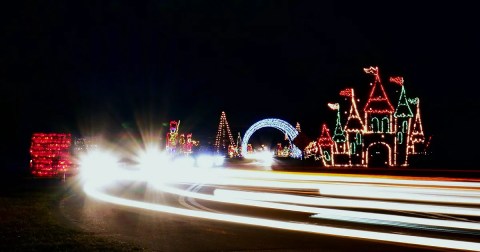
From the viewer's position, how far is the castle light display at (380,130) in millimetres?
52575

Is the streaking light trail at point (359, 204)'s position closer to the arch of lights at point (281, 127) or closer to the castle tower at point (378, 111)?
the castle tower at point (378, 111)

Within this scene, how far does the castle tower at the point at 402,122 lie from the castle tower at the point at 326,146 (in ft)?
19.7

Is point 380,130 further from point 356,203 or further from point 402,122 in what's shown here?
point 356,203

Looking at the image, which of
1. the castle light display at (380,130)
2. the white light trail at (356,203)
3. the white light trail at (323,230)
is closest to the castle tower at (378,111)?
the castle light display at (380,130)

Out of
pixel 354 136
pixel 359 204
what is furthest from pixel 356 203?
pixel 354 136

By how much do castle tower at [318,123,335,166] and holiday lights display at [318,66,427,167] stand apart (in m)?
0.11

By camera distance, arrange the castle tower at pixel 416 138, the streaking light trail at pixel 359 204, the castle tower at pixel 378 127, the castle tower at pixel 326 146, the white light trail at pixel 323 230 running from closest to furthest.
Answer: the white light trail at pixel 323 230 < the streaking light trail at pixel 359 204 < the castle tower at pixel 416 138 < the castle tower at pixel 378 127 < the castle tower at pixel 326 146

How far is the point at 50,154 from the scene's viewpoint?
3247 cm

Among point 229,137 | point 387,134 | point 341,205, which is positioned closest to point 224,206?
point 341,205

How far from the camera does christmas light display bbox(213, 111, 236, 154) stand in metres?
136

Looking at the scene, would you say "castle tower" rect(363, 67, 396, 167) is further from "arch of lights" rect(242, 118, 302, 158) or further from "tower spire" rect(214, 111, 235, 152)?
"tower spire" rect(214, 111, 235, 152)

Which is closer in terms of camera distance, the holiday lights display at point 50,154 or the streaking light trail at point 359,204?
the streaking light trail at point 359,204

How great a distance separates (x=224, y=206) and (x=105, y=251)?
805 centimetres

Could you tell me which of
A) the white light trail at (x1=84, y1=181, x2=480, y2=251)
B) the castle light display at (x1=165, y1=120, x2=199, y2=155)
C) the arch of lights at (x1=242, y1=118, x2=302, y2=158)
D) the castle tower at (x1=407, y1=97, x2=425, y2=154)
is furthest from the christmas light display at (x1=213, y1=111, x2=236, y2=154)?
the white light trail at (x1=84, y1=181, x2=480, y2=251)
